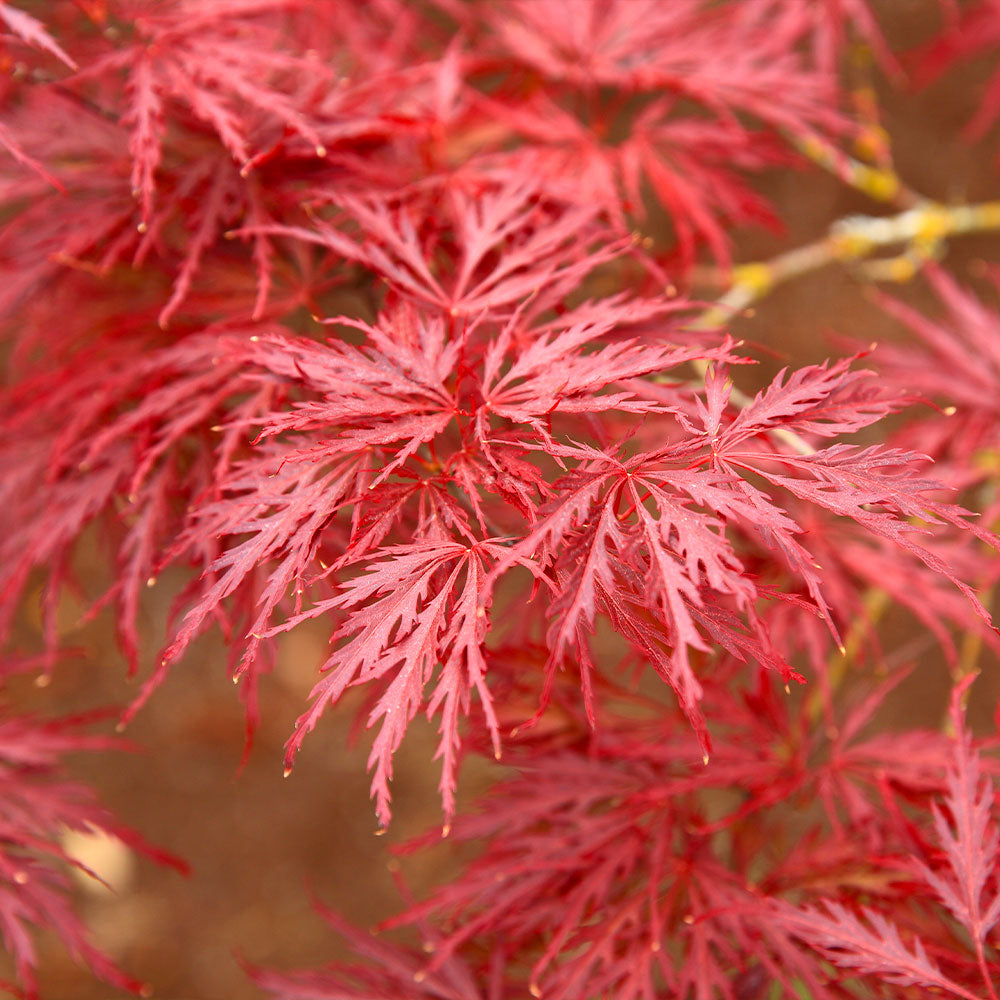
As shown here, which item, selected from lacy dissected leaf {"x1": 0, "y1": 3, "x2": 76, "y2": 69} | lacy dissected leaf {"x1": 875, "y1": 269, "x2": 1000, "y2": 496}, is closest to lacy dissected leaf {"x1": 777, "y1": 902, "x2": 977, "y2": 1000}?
lacy dissected leaf {"x1": 875, "y1": 269, "x2": 1000, "y2": 496}

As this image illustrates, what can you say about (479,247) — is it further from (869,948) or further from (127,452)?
(869,948)

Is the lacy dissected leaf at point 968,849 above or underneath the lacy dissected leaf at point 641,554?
underneath

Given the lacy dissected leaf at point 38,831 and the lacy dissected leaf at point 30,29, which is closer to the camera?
the lacy dissected leaf at point 30,29

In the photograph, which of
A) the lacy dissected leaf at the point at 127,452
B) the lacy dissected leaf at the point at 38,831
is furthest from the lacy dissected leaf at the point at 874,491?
the lacy dissected leaf at the point at 38,831

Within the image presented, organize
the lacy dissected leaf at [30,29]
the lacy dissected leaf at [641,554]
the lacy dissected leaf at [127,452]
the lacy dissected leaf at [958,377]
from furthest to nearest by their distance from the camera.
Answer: the lacy dissected leaf at [958,377] < the lacy dissected leaf at [127,452] < the lacy dissected leaf at [30,29] < the lacy dissected leaf at [641,554]

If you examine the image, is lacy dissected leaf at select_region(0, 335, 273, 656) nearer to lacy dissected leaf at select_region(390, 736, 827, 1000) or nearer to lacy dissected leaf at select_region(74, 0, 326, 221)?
lacy dissected leaf at select_region(74, 0, 326, 221)

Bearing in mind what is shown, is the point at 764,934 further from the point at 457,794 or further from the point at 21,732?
the point at 457,794

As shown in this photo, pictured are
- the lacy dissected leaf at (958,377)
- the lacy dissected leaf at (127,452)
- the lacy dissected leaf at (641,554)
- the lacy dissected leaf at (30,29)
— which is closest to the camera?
the lacy dissected leaf at (641,554)

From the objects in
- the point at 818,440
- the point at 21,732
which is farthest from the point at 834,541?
the point at 21,732

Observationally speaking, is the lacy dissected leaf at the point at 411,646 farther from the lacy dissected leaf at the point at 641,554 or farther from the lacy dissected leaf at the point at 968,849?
the lacy dissected leaf at the point at 968,849
